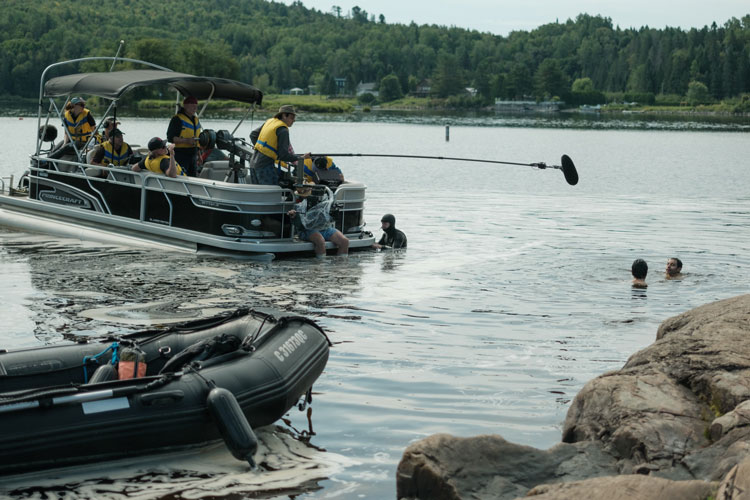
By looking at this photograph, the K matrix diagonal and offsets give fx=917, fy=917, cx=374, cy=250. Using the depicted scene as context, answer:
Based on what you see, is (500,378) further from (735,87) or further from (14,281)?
(735,87)

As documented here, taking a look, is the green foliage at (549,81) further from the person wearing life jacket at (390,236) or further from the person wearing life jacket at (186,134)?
the person wearing life jacket at (186,134)

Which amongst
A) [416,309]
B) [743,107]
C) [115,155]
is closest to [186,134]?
[115,155]

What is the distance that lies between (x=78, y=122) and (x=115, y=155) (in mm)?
1216

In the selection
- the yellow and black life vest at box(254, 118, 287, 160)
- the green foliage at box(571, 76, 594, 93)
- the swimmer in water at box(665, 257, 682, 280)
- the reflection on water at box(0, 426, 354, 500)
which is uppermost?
the green foliage at box(571, 76, 594, 93)

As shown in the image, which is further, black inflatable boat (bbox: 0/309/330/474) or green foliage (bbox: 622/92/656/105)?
green foliage (bbox: 622/92/656/105)

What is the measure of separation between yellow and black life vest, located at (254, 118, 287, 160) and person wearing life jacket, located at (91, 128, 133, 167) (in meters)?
2.54

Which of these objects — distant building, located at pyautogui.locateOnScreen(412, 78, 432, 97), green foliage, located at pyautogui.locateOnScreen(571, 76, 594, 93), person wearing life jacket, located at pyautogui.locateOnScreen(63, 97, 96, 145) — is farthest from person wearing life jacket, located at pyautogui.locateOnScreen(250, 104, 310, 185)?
green foliage, located at pyautogui.locateOnScreen(571, 76, 594, 93)

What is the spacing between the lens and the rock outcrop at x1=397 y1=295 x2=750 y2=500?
14.4ft

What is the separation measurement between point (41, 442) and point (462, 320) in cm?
553

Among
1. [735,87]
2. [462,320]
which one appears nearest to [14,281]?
[462,320]

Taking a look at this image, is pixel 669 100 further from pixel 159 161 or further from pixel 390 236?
pixel 159 161

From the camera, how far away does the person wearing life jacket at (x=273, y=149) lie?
40.6 feet

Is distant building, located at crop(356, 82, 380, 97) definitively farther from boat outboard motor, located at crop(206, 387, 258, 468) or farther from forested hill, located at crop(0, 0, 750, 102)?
boat outboard motor, located at crop(206, 387, 258, 468)

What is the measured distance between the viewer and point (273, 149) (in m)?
12.4
